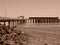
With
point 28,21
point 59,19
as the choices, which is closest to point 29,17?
point 28,21

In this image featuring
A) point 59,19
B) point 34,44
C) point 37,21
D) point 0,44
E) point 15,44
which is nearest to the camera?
point 0,44

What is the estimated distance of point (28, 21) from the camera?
11869 cm

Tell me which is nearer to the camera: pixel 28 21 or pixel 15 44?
pixel 15 44

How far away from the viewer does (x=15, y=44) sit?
39.4 feet

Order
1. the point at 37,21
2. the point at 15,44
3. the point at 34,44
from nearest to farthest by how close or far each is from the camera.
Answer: the point at 15,44
the point at 34,44
the point at 37,21

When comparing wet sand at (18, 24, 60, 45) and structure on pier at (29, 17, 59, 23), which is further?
structure on pier at (29, 17, 59, 23)

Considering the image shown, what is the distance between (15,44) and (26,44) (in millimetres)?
1144

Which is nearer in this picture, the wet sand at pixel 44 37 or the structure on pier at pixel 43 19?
the wet sand at pixel 44 37

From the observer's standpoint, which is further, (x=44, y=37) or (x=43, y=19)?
(x=43, y=19)

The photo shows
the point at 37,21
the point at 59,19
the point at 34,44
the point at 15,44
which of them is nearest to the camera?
the point at 15,44

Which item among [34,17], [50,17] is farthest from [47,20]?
[34,17]

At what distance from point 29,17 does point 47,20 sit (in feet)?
49.9

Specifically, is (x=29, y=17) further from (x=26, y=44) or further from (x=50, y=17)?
(x=26, y=44)

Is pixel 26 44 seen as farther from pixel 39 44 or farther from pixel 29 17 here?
pixel 29 17
